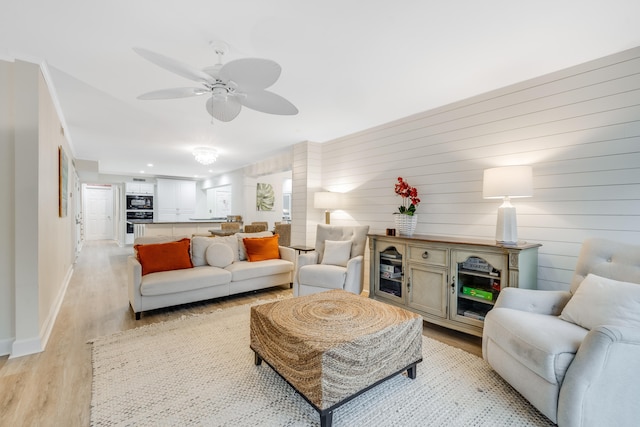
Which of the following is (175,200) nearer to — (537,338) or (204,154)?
(204,154)

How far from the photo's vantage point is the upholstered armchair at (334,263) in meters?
3.31

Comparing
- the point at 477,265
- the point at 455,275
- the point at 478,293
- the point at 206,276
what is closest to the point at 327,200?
the point at 206,276

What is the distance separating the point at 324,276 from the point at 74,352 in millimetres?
2340

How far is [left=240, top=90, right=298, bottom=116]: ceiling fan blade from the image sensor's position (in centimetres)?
209

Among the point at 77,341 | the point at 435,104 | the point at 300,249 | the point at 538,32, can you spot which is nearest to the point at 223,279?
the point at 300,249

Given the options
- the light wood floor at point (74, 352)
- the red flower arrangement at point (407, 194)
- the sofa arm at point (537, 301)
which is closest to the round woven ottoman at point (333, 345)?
the sofa arm at point (537, 301)

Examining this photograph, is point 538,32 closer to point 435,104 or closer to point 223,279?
point 435,104

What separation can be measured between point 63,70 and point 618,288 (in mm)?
4518

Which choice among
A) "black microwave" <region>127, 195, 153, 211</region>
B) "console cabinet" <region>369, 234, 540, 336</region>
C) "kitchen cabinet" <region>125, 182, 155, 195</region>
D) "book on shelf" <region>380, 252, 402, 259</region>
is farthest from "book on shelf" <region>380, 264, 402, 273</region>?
"kitchen cabinet" <region>125, 182, 155, 195</region>

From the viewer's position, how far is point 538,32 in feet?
6.33

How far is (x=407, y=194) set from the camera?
11.0 ft

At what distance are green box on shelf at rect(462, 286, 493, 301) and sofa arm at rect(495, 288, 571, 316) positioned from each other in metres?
0.46

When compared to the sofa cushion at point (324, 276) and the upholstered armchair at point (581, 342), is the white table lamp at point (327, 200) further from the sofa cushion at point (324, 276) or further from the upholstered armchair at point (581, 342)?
the upholstered armchair at point (581, 342)

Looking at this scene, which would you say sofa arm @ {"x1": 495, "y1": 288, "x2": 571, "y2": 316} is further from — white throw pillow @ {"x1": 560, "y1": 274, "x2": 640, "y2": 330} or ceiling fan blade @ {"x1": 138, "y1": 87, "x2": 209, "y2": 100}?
ceiling fan blade @ {"x1": 138, "y1": 87, "x2": 209, "y2": 100}
